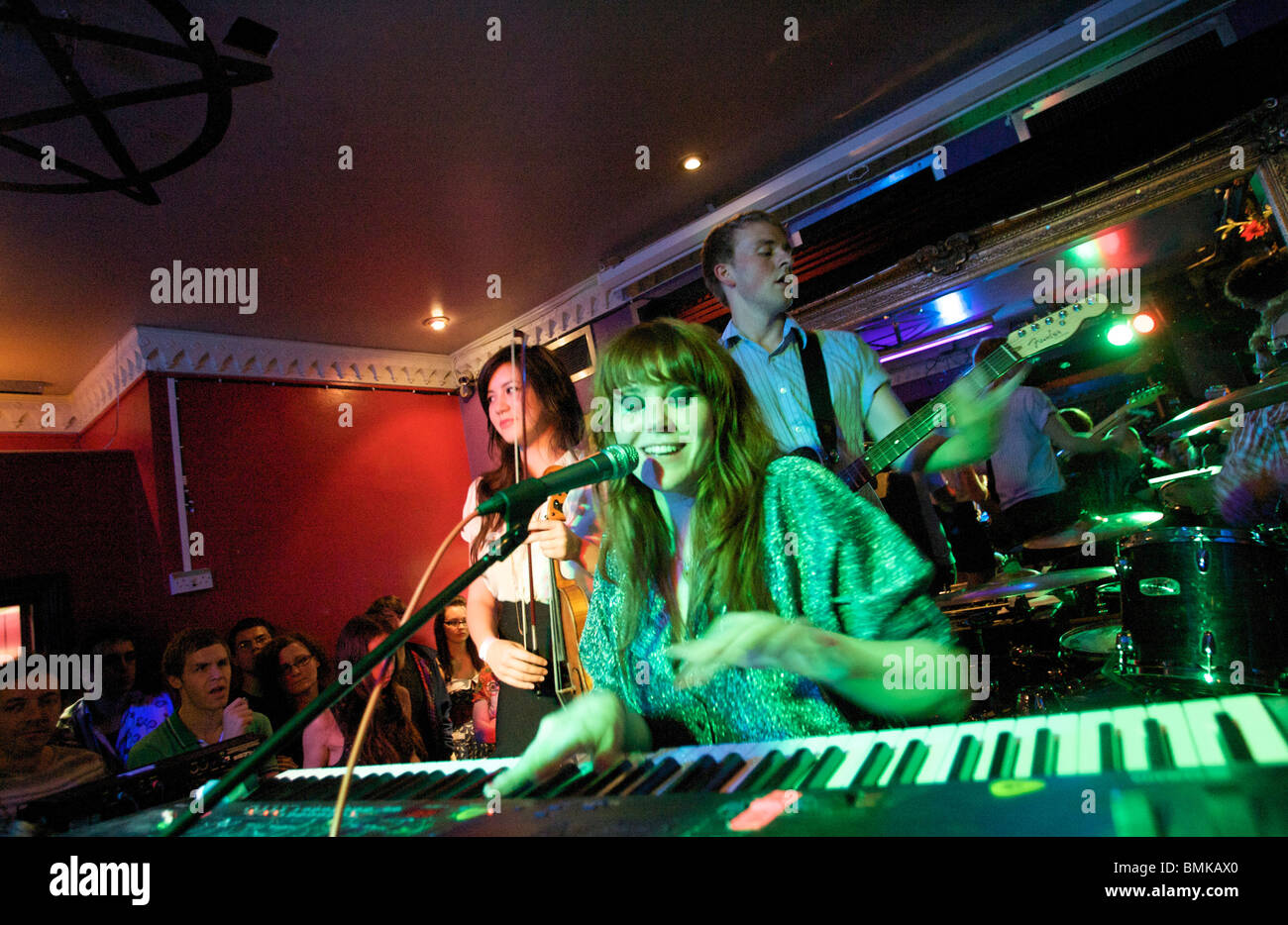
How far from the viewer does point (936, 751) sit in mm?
776

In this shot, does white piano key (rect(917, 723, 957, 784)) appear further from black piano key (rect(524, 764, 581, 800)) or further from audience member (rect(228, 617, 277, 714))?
audience member (rect(228, 617, 277, 714))

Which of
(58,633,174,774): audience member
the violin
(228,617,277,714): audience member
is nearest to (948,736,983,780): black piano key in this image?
the violin

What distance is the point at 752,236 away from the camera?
2.97m

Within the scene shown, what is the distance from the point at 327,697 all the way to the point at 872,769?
662 millimetres

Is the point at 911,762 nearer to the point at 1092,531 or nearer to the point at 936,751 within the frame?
the point at 936,751

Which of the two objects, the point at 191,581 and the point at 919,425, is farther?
the point at 191,581

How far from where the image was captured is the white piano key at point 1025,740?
0.65m

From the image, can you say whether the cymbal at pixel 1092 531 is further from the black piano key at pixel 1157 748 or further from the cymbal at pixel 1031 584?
the black piano key at pixel 1157 748

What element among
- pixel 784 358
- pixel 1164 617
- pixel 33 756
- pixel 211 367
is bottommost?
pixel 33 756

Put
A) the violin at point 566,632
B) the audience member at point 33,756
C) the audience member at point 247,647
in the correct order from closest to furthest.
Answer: the audience member at point 33,756 → the violin at point 566,632 → the audience member at point 247,647

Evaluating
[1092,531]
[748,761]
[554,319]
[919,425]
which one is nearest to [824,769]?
[748,761]

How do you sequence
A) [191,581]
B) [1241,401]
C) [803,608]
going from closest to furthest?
[803,608], [1241,401], [191,581]

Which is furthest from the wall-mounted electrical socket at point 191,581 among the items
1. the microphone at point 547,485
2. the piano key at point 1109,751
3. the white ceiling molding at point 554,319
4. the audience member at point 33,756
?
the piano key at point 1109,751

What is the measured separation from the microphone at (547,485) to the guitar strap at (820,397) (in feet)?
5.53
